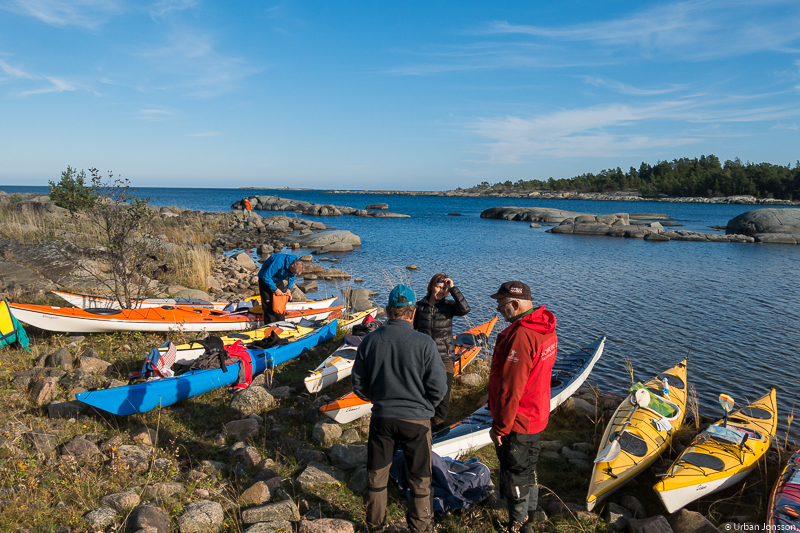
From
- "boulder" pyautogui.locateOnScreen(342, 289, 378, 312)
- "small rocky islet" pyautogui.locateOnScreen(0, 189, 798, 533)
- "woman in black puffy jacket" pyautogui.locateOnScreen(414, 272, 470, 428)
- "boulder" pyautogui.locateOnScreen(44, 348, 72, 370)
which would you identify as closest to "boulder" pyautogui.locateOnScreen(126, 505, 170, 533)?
"small rocky islet" pyautogui.locateOnScreen(0, 189, 798, 533)

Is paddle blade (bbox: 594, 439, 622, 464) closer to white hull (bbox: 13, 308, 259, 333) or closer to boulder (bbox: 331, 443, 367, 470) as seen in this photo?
boulder (bbox: 331, 443, 367, 470)

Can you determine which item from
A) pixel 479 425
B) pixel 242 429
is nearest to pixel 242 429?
pixel 242 429

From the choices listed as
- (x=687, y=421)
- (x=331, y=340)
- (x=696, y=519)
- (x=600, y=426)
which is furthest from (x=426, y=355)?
(x=331, y=340)

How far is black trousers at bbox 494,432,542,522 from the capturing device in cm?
376

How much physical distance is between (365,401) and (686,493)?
3.78 m

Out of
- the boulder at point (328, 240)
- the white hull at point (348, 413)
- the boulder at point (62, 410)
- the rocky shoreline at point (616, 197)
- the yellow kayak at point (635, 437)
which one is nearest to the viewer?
the yellow kayak at point (635, 437)

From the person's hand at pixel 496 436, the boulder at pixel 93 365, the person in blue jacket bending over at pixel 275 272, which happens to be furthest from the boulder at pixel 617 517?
the boulder at pixel 93 365

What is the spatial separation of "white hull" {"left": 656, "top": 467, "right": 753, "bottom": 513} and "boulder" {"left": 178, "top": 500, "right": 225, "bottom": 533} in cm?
419

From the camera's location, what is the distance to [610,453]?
4.98 meters

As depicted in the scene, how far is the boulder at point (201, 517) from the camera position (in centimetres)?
373

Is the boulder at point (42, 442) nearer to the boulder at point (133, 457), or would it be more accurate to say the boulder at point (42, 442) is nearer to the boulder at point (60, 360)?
the boulder at point (133, 457)

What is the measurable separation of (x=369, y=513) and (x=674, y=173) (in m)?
133

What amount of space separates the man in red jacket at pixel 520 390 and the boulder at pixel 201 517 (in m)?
2.45

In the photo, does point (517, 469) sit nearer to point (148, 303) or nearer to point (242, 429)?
point (242, 429)
